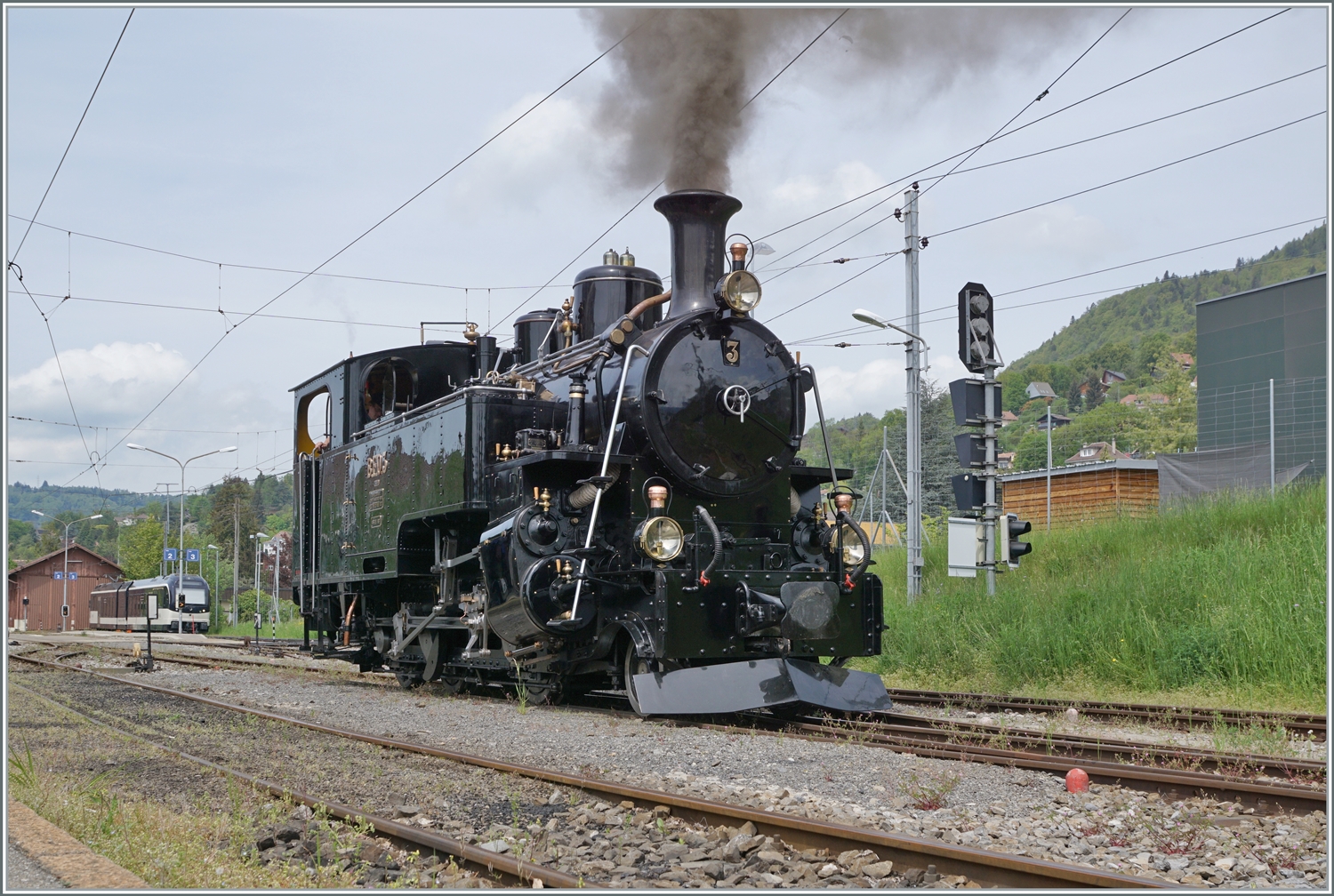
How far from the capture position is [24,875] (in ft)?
12.5

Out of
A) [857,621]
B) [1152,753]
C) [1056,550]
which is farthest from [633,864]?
[1056,550]

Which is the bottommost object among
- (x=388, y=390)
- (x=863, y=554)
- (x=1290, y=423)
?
(x=863, y=554)

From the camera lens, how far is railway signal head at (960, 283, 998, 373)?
10562mm

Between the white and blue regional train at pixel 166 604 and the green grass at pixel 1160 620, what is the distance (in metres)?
34.0

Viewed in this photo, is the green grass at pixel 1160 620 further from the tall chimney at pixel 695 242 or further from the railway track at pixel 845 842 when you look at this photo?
the railway track at pixel 845 842

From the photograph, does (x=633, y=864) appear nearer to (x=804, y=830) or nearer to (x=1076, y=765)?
(x=804, y=830)

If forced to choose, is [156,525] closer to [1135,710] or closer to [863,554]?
[863,554]

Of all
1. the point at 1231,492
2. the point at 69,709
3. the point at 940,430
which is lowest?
the point at 69,709

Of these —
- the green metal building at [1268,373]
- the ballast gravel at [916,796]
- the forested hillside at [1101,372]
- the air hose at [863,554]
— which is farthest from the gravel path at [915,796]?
the forested hillside at [1101,372]

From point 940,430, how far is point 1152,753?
46944mm

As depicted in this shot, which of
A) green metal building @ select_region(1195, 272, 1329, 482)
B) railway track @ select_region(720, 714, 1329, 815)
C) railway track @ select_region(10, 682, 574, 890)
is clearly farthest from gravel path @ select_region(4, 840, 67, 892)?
A: green metal building @ select_region(1195, 272, 1329, 482)

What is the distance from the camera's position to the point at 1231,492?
44.5 feet

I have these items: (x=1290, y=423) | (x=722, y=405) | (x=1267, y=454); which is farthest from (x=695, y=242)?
(x=1290, y=423)

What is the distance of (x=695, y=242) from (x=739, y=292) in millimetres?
642
